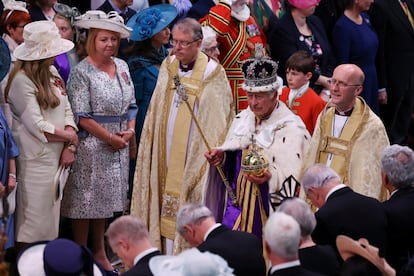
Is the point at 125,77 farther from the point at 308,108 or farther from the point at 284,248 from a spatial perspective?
the point at 284,248

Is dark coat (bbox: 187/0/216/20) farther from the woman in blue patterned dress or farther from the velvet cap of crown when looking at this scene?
the velvet cap of crown

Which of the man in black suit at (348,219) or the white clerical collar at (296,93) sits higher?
the man in black suit at (348,219)

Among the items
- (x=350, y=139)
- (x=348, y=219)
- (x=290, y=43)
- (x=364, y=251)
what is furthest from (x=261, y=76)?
(x=290, y=43)

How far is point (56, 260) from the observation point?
6.52m

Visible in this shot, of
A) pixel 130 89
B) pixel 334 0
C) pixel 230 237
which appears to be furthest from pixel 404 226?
pixel 334 0

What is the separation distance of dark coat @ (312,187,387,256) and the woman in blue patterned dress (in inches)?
200

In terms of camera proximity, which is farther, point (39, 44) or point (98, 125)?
point (98, 125)

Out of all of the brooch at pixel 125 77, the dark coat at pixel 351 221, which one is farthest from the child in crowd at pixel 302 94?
the dark coat at pixel 351 221

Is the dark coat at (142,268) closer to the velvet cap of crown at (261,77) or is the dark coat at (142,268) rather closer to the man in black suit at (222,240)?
the man in black suit at (222,240)

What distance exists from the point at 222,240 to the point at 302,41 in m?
4.98

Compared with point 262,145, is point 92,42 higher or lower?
higher

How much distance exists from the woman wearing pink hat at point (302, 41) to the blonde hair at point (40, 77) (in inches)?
121

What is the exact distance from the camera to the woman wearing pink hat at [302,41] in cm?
1174

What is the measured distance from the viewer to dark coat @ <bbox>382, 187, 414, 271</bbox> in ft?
25.2
